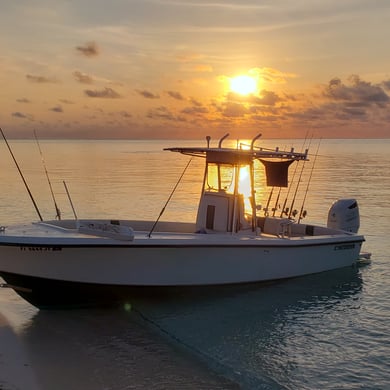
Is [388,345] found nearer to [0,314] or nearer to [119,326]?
[119,326]

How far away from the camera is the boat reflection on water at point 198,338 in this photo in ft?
25.2

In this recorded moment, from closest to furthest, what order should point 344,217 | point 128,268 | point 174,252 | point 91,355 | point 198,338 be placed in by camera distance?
1. point 91,355
2. point 198,338
3. point 128,268
4. point 174,252
5. point 344,217

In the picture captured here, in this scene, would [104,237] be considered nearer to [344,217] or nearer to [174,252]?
[174,252]

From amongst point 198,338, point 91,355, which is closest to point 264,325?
point 198,338

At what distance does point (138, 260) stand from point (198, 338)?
1.86 m

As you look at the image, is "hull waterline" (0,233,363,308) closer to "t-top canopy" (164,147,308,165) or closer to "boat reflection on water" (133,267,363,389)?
"boat reflection on water" (133,267,363,389)

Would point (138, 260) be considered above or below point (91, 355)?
above

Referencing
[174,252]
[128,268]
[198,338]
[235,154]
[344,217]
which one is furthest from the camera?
[344,217]

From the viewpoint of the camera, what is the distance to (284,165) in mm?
12312

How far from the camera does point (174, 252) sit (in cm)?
998

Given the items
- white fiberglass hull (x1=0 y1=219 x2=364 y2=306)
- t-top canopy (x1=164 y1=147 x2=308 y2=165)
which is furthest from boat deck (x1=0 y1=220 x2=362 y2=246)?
t-top canopy (x1=164 y1=147 x2=308 y2=165)

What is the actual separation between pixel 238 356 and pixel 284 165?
17.4ft

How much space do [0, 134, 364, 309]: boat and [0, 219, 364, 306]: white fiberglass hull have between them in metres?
0.02

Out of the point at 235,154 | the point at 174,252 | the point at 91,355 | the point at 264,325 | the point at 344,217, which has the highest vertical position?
the point at 235,154
